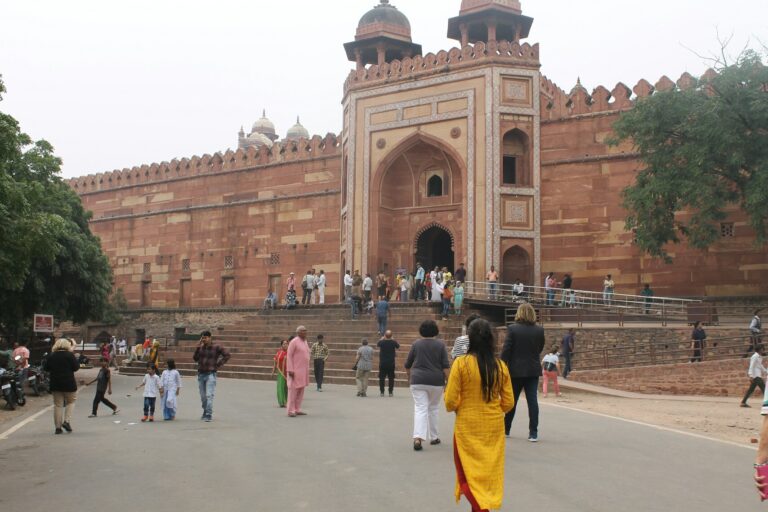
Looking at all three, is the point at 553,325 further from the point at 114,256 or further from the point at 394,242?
the point at 114,256

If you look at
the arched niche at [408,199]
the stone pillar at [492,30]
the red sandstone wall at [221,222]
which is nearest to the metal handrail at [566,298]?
the arched niche at [408,199]

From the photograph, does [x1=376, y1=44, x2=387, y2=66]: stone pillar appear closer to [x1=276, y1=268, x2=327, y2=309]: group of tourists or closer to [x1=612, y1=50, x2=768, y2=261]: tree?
[x1=276, y1=268, x2=327, y2=309]: group of tourists

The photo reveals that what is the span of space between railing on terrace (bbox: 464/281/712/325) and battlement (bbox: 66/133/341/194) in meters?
8.41

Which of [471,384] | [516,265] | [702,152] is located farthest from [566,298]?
[471,384]

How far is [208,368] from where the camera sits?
10.9 m

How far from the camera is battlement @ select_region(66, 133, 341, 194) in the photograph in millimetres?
29172

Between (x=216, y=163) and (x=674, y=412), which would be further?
(x=216, y=163)

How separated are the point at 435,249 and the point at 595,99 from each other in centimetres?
744

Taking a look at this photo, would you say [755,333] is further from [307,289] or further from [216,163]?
[216,163]

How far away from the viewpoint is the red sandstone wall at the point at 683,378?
52.1 feet

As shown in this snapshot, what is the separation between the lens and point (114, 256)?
3422cm

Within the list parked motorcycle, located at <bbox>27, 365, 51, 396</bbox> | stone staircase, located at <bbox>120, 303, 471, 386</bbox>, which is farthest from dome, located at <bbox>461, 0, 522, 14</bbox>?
parked motorcycle, located at <bbox>27, 365, 51, 396</bbox>

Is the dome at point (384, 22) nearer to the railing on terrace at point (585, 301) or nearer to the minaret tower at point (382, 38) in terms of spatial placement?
the minaret tower at point (382, 38)

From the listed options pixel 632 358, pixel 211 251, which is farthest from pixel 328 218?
pixel 632 358
